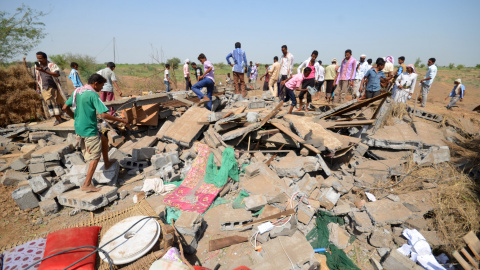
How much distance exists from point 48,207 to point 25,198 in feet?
1.70

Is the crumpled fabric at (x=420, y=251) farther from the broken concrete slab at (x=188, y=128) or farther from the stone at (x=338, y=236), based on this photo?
the broken concrete slab at (x=188, y=128)

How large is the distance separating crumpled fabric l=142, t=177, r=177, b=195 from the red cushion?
1660 mm

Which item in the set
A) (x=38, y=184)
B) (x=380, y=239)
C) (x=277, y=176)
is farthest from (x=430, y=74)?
(x=38, y=184)

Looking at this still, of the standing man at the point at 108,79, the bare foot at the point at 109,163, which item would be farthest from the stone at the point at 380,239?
the standing man at the point at 108,79

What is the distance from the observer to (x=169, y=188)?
4.42m

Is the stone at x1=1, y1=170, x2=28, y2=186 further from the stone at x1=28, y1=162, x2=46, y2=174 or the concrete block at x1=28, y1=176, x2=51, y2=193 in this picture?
the concrete block at x1=28, y1=176, x2=51, y2=193

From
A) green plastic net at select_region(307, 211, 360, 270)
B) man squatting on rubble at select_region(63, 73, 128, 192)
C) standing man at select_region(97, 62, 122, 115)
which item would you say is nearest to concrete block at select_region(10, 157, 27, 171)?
man squatting on rubble at select_region(63, 73, 128, 192)

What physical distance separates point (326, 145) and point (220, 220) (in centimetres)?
280

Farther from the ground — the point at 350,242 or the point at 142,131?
the point at 142,131

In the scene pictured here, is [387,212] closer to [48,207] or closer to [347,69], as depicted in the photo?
[347,69]

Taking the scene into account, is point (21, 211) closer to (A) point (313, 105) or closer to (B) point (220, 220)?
(B) point (220, 220)

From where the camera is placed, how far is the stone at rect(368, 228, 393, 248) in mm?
3298

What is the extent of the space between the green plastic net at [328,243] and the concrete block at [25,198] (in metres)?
5.07

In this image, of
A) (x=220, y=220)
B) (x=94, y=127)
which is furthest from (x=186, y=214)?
(x=94, y=127)
